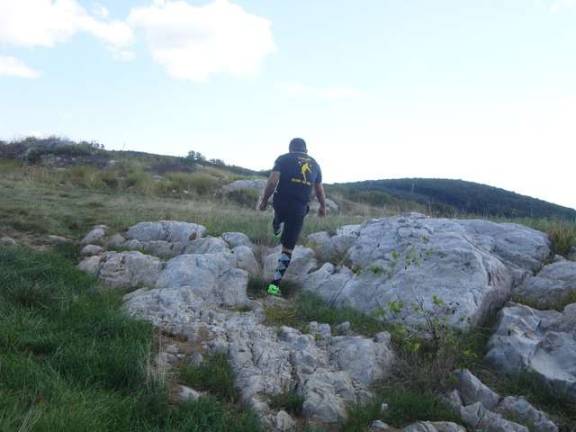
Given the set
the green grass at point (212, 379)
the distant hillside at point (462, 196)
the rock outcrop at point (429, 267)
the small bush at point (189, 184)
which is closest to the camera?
the green grass at point (212, 379)

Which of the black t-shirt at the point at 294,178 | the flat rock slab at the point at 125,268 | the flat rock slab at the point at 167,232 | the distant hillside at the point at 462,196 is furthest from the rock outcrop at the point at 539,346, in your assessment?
the distant hillside at the point at 462,196

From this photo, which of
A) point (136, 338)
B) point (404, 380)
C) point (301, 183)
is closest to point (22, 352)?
point (136, 338)

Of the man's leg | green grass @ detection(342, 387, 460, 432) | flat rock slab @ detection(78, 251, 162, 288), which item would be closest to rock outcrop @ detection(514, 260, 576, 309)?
green grass @ detection(342, 387, 460, 432)

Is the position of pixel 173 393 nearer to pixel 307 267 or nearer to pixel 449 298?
pixel 449 298

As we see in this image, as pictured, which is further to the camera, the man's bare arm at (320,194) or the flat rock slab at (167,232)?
the flat rock slab at (167,232)

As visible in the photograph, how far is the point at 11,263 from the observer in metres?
5.71

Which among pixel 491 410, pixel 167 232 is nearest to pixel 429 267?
pixel 491 410

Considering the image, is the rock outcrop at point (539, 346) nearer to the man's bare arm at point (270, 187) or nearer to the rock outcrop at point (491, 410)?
the rock outcrop at point (491, 410)

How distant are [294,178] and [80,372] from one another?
4067 millimetres

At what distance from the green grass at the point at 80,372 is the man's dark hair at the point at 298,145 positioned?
3.31m

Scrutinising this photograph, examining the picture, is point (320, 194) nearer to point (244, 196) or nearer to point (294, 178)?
point (294, 178)

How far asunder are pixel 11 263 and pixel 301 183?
12.1 ft

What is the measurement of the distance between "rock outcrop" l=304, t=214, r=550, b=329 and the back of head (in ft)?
5.21

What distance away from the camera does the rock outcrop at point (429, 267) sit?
5.67m
